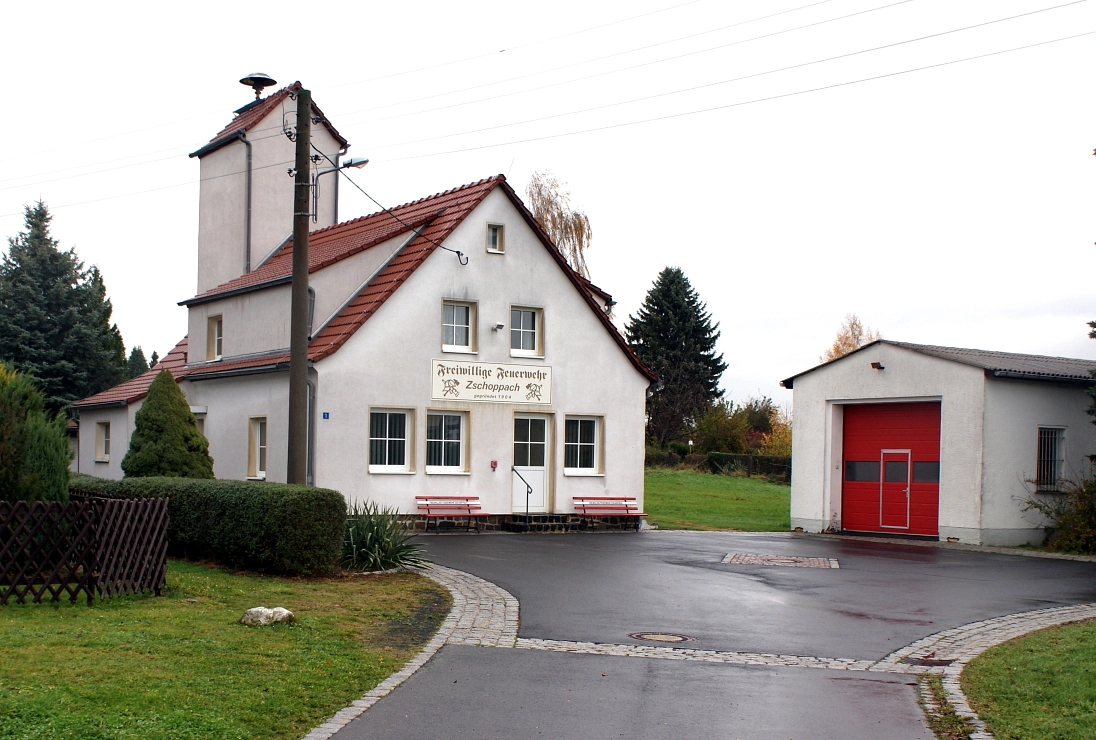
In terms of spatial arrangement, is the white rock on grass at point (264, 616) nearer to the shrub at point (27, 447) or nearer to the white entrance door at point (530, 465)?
the shrub at point (27, 447)

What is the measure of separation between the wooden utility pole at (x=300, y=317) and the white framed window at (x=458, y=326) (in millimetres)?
8985

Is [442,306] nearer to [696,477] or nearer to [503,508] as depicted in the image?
[503,508]

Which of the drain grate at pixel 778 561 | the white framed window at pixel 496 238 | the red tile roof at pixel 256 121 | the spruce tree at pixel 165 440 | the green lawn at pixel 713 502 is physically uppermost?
the red tile roof at pixel 256 121

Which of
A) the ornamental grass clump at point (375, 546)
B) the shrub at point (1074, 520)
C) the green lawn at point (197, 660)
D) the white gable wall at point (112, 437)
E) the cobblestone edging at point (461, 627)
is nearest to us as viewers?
the green lawn at point (197, 660)

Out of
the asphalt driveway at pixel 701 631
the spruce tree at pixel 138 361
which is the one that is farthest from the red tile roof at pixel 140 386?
the spruce tree at pixel 138 361

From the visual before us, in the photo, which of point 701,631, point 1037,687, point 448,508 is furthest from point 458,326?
point 1037,687

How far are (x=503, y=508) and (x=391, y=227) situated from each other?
25.0 feet

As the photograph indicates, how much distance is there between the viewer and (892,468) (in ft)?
88.7

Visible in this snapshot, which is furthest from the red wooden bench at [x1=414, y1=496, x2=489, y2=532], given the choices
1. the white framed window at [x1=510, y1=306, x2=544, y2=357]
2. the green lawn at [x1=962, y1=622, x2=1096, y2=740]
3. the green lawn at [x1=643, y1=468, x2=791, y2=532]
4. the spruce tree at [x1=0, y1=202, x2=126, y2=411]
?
the spruce tree at [x1=0, y1=202, x2=126, y2=411]

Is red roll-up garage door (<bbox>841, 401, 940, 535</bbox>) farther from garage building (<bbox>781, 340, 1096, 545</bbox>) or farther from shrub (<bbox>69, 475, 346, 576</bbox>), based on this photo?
shrub (<bbox>69, 475, 346, 576</bbox>)

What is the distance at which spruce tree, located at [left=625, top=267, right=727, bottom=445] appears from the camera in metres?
72.3

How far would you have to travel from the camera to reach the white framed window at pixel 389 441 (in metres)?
25.1

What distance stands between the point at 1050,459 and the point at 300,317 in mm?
18070

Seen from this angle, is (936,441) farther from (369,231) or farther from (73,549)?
(73,549)
